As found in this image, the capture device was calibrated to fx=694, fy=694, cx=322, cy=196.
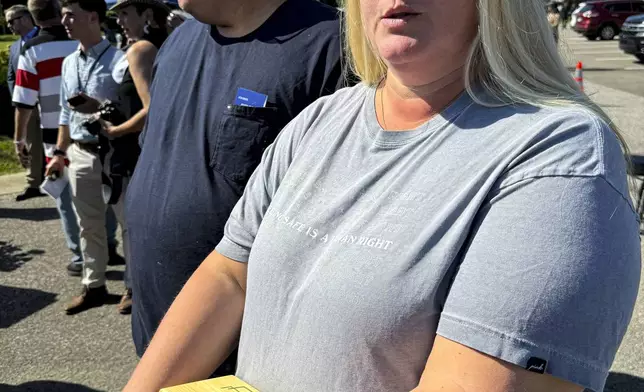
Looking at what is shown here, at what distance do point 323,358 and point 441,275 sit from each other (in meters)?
0.26

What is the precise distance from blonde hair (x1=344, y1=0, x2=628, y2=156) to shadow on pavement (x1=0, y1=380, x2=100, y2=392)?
3.20 meters

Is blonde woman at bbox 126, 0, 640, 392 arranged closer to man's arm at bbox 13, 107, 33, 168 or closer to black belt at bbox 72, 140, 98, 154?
black belt at bbox 72, 140, 98, 154

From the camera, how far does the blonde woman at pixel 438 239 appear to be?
36.7 inches

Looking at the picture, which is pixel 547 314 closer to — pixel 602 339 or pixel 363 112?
pixel 602 339

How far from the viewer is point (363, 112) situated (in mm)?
1331

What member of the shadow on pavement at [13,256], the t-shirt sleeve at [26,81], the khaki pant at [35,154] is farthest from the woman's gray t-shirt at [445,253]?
the khaki pant at [35,154]

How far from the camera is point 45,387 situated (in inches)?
148

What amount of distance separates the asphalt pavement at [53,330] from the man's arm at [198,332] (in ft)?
8.39

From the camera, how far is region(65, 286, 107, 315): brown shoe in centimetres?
469

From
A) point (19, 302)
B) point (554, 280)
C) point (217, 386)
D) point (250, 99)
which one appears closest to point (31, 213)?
point (19, 302)

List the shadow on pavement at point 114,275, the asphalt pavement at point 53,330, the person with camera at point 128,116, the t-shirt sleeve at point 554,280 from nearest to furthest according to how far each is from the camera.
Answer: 1. the t-shirt sleeve at point 554,280
2. the asphalt pavement at point 53,330
3. the person with camera at point 128,116
4. the shadow on pavement at point 114,275

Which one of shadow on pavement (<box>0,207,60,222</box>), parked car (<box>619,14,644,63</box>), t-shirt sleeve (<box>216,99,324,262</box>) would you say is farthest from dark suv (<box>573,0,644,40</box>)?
t-shirt sleeve (<box>216,99,324,262</box>)

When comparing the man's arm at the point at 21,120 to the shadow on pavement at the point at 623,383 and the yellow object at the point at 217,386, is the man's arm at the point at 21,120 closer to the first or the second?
the shadow on pavement at the point at 623,383

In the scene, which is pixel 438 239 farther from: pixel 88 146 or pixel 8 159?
pixel 8 159
